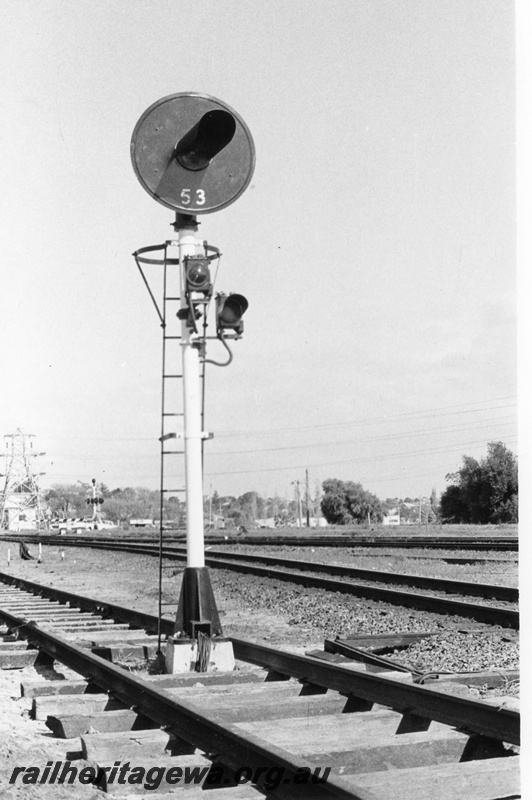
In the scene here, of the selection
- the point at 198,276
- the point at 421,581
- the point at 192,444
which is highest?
the point at 198,276

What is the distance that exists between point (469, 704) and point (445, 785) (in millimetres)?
958

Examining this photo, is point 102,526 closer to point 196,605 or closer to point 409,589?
point 409,589

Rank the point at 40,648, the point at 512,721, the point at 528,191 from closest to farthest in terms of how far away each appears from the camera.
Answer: the point at 528,191, the point at 512,721, the point at 40,648

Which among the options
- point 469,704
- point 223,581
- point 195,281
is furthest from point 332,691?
point 223,581

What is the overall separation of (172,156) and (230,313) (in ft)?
4.35

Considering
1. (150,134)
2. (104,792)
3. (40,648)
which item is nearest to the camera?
(104,792)

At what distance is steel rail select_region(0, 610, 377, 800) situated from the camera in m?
3.27

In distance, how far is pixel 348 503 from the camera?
300 feet

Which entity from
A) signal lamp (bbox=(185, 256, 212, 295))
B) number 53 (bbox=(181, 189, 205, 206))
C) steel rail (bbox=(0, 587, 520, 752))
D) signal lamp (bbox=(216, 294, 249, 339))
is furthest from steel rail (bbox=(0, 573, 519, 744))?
number 53 (bbox=(181, 189, 205, 206))

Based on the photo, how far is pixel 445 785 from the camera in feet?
11.1

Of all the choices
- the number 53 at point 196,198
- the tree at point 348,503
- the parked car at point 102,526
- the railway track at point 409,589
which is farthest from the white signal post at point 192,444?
the tree at point 348,503

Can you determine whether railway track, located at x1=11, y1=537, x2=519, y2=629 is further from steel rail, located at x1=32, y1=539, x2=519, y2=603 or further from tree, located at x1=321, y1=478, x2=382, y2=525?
tree, located at x1=321, y1=478, x2=382, y2=525

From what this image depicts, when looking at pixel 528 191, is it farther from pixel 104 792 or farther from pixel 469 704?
pixel 104 792

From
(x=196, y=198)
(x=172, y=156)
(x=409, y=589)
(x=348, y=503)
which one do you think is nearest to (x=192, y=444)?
(x=196, y=198)
